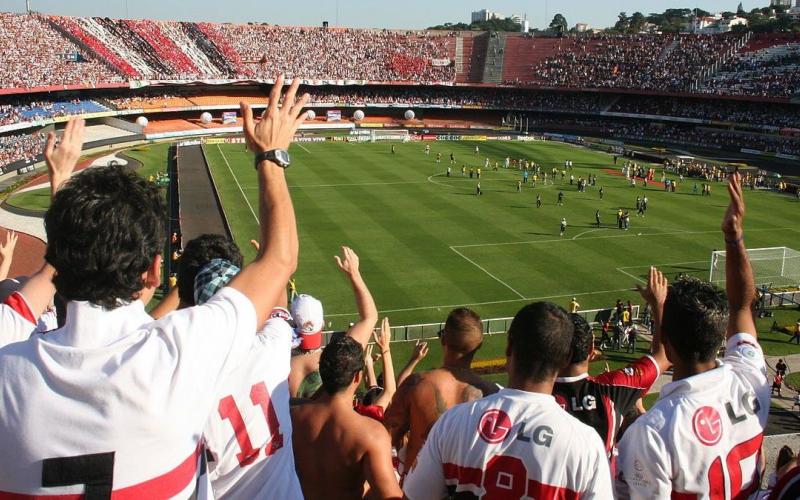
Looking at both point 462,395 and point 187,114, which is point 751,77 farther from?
point 462,395

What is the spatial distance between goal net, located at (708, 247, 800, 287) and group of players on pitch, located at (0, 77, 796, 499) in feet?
92.2

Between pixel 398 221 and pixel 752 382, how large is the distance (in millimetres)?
37602

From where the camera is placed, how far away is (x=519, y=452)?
3.68 meters

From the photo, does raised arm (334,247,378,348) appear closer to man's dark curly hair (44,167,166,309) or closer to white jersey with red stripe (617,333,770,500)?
white jersey with red stripe (617,333,770,500)

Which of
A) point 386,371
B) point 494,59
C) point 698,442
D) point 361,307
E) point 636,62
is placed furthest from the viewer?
point 494,59

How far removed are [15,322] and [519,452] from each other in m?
2.75

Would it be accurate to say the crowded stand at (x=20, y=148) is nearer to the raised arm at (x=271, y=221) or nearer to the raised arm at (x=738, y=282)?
the raised arm at (x=271, y=221)

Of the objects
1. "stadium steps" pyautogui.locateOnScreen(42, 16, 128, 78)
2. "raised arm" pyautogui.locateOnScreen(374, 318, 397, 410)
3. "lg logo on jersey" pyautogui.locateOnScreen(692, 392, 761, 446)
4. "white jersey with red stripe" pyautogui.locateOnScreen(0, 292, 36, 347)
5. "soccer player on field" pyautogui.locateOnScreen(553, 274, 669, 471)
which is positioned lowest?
"raised arm" pyautogui.locateOnScreen(374, 318, 397, 410)

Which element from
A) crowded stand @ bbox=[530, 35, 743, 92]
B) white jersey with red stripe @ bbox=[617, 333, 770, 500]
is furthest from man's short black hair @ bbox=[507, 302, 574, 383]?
crowded stand @ bbox=[530, 35, 743, 92]

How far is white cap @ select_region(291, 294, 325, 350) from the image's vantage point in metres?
6.82

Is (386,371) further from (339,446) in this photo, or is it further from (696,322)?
(696,322)

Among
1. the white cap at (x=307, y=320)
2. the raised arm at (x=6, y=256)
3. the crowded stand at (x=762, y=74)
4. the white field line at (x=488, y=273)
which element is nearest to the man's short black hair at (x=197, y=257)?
the white cap at (x=307, y=320)

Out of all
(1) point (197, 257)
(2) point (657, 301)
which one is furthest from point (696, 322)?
(1) point (197, 257)

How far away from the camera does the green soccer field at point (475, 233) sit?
101 ft
